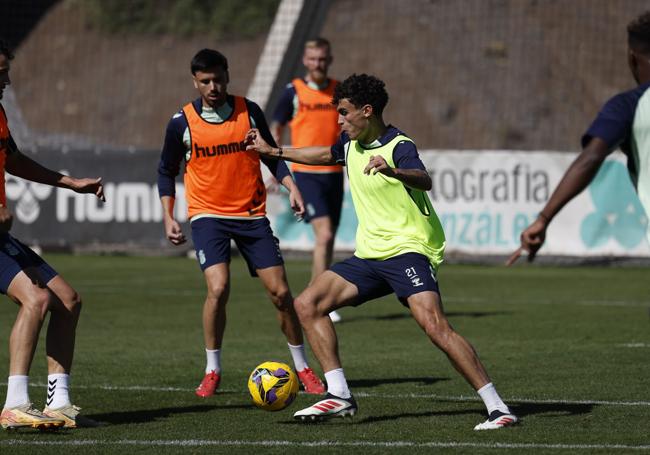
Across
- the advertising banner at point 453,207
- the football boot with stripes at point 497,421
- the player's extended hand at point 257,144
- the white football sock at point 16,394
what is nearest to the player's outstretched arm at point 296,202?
the player's extended hand at point 257,144

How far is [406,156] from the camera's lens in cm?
802

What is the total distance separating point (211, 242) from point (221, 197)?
34cm

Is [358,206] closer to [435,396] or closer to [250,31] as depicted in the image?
[435,396]

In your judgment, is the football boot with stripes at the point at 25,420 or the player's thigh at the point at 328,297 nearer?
the football boot with stripes at the point at 25,420

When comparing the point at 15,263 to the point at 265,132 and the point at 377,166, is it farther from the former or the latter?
the point at 265,132

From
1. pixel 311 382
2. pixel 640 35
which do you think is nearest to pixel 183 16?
pixel 311 382

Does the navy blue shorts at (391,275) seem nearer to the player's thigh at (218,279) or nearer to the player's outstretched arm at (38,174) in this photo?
the player's thigh at (218,279)

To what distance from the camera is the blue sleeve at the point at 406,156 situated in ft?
26.1

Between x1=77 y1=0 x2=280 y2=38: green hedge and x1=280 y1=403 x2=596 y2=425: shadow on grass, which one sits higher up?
x1=77 y1=0 x2=280 y2=38: green hedge

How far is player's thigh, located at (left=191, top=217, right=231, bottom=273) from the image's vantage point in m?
9.67

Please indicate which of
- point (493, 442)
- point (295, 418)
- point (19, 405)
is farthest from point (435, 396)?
point (19, 405)

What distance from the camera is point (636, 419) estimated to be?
26.3 ft

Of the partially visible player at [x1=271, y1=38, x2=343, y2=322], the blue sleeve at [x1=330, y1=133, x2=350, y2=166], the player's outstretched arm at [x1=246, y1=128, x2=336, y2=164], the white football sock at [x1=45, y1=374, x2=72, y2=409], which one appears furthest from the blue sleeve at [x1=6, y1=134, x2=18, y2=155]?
the partially visible player at [x1=271, y1=38, x2=343, y2=322]

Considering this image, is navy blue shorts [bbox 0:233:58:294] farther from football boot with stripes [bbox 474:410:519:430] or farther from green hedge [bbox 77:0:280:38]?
green hedge [bbox 77:0:280:38]
